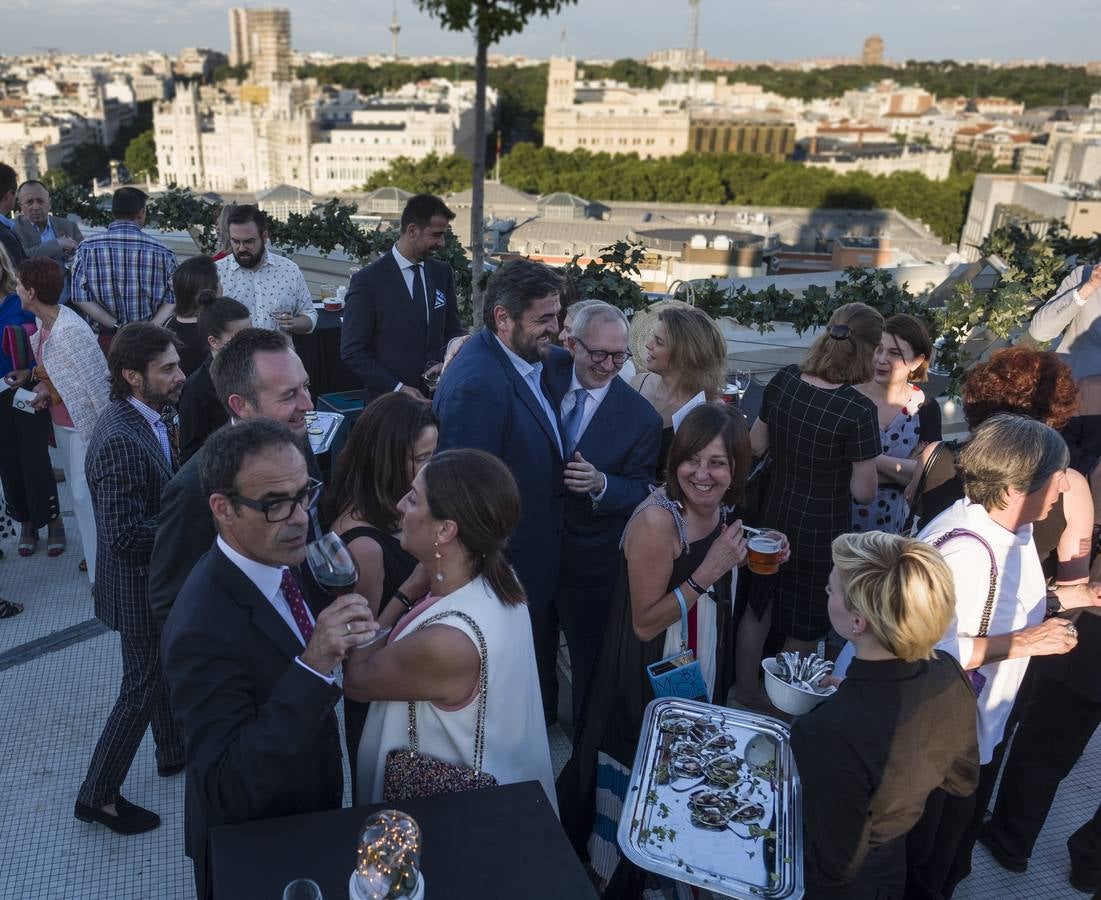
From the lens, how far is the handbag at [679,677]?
222 cm

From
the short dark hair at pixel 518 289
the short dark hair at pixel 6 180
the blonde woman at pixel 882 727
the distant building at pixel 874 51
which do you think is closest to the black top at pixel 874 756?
the blonde woman at pixel 882 727

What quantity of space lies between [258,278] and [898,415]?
334cm

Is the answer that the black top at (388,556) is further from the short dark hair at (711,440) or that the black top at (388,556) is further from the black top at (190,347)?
the black top at (190,347)

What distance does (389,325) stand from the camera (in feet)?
13.5

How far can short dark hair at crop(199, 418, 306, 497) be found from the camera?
5.72 feet

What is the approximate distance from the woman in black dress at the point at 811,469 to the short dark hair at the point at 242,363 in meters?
1.74

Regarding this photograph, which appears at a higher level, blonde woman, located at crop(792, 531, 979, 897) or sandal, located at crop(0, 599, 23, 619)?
blonde woman, located at crop(792, 531, 979, 897)

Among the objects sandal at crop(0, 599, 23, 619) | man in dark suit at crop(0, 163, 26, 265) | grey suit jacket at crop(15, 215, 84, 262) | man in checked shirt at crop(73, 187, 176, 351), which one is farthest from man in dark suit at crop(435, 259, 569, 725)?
man in dark suit at crop(0, 163, 26, 265)

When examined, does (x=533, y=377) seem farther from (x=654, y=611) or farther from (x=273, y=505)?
(x=273, y=505)

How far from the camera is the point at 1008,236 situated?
6.02m

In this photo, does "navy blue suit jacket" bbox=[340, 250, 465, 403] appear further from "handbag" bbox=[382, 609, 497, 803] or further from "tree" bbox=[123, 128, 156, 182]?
"tree" bbox=[123, 128, 156, 182]

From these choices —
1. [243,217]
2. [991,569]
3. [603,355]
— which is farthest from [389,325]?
[991,569]

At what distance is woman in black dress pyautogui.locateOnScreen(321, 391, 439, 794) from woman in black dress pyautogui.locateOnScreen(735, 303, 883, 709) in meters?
1.38

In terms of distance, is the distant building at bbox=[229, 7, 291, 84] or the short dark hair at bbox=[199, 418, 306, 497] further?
the distant building at bbox=[229, 7, 291, 84]
